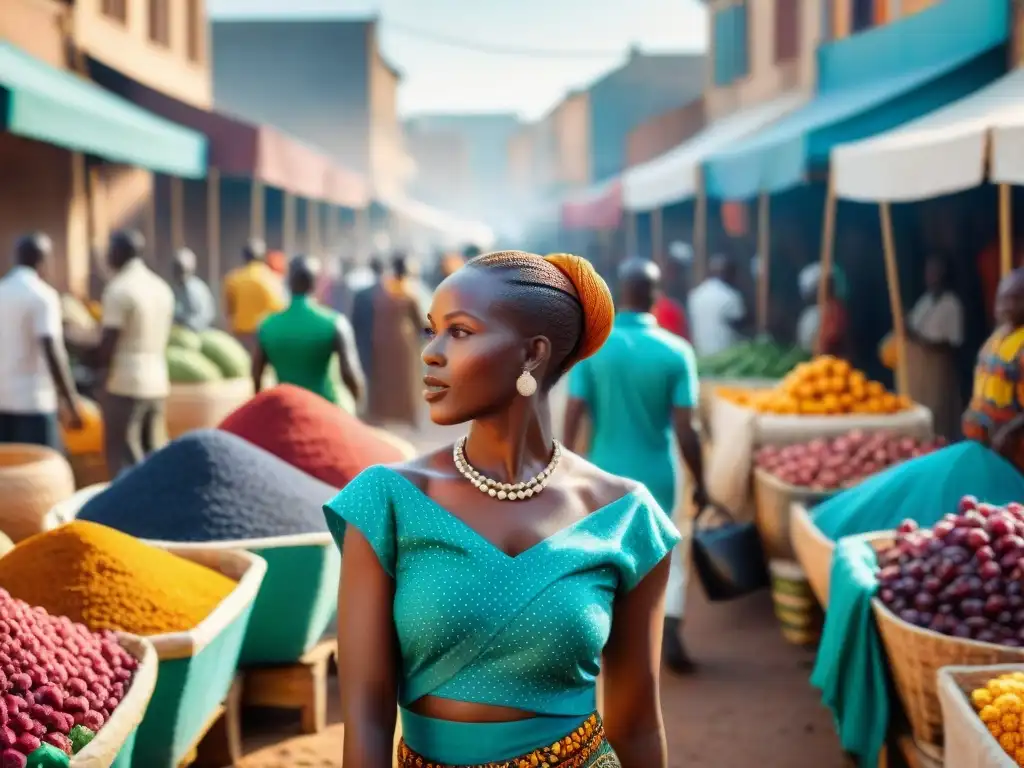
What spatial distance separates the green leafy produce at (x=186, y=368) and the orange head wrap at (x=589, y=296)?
664cm

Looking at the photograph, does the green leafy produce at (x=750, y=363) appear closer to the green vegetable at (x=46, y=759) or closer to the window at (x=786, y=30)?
the green vegetable at (x=46, y=759)

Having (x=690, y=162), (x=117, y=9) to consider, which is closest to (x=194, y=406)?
(x=690, y=162)

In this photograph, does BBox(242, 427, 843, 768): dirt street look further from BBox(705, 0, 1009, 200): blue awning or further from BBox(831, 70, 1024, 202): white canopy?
BBox(705, 0, 1009, 200): blue awning

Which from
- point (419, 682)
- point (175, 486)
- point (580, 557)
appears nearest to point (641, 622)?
point (580, 557)

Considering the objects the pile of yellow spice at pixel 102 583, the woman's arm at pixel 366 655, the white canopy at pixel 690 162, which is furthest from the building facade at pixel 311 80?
the woman's arm at pixel 366 655

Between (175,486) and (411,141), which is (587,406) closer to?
(175,486)

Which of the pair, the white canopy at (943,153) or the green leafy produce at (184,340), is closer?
the white canopy at (943,153)

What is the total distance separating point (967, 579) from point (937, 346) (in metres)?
6.13

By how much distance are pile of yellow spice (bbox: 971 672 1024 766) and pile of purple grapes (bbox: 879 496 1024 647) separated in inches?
15.5

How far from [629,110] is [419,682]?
4001cm

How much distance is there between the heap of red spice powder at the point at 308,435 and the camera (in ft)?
15.5

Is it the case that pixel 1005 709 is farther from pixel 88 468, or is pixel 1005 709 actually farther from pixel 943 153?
pixel 88 468

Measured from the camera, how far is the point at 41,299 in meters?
6.47

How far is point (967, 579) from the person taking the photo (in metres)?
3.77
